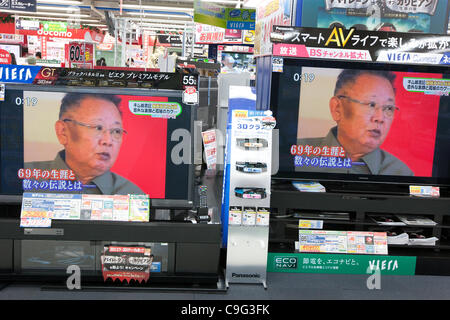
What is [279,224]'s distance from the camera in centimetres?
402

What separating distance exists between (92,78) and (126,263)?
131 cm

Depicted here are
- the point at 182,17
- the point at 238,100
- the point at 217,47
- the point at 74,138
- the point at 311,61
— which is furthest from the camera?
the point at 182,17

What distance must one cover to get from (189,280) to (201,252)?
0.22 meters

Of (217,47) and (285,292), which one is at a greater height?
(217,47)

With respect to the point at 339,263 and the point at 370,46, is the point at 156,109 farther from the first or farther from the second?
the point at 339,263

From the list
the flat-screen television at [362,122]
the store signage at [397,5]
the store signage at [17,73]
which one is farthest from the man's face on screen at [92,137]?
the store signage at [397,5]

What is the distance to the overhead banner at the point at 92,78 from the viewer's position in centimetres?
313

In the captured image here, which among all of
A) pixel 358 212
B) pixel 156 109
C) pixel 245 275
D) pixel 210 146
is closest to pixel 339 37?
A: pixel 358 212

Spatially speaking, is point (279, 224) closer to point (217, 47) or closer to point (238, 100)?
point (238, 100)

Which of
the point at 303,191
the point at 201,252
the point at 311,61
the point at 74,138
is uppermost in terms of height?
the point at 311,61

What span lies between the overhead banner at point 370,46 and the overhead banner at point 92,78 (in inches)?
36.6

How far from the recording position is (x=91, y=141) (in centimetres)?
323

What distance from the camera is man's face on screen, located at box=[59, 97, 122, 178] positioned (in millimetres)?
3195

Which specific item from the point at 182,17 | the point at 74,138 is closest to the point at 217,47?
the point at 182,17
